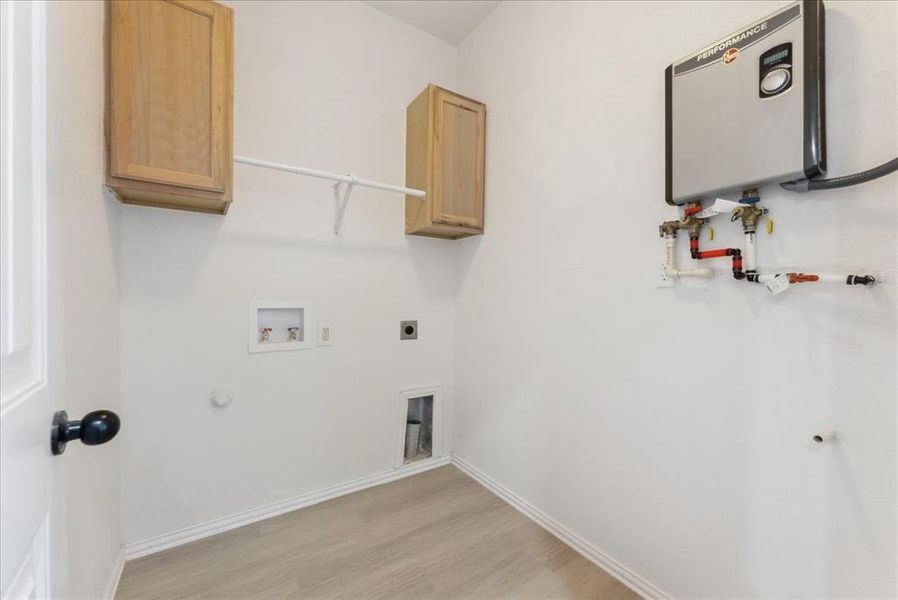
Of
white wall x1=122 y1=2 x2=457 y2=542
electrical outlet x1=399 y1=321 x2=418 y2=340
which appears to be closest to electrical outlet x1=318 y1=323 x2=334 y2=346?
white wall x1=122 y1=2 x2=457 y2=542

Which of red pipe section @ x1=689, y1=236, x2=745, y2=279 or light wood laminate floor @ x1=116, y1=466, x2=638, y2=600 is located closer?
red pipe section @ x1=689, y1=236, x2=745, y2=279

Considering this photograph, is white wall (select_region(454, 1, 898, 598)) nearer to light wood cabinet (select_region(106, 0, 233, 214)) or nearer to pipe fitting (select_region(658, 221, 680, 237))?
pipe fitting (select_region(658, 221, 680, 237))

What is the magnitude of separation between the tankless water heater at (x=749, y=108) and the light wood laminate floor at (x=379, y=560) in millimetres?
1641

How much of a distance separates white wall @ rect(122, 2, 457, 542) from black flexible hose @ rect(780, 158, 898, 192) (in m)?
1.80

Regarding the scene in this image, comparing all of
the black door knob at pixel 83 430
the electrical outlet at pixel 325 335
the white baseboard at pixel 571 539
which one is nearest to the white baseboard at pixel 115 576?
the electrical outlet at pixel 325 335

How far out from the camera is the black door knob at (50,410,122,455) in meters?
0.56

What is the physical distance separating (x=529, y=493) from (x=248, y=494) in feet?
4.89

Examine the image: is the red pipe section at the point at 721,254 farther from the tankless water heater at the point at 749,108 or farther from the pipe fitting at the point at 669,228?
the tankless water heater at the point at 749,108

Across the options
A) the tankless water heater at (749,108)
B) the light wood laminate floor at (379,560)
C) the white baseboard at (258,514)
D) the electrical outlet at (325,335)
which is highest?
the tankless water heater at (749,108)

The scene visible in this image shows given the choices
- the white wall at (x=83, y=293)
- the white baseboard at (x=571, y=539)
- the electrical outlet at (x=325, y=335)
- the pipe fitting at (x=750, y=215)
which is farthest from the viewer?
the electrical outlet at (x=325, y=335)

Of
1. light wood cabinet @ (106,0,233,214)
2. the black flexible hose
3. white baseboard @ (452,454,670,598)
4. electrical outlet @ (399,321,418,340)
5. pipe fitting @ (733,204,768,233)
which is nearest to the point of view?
the black flexible hose

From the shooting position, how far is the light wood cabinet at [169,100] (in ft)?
4.27

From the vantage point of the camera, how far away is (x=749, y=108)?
43.6 inches

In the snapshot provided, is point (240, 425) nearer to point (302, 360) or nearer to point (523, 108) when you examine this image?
point (302, 360)
